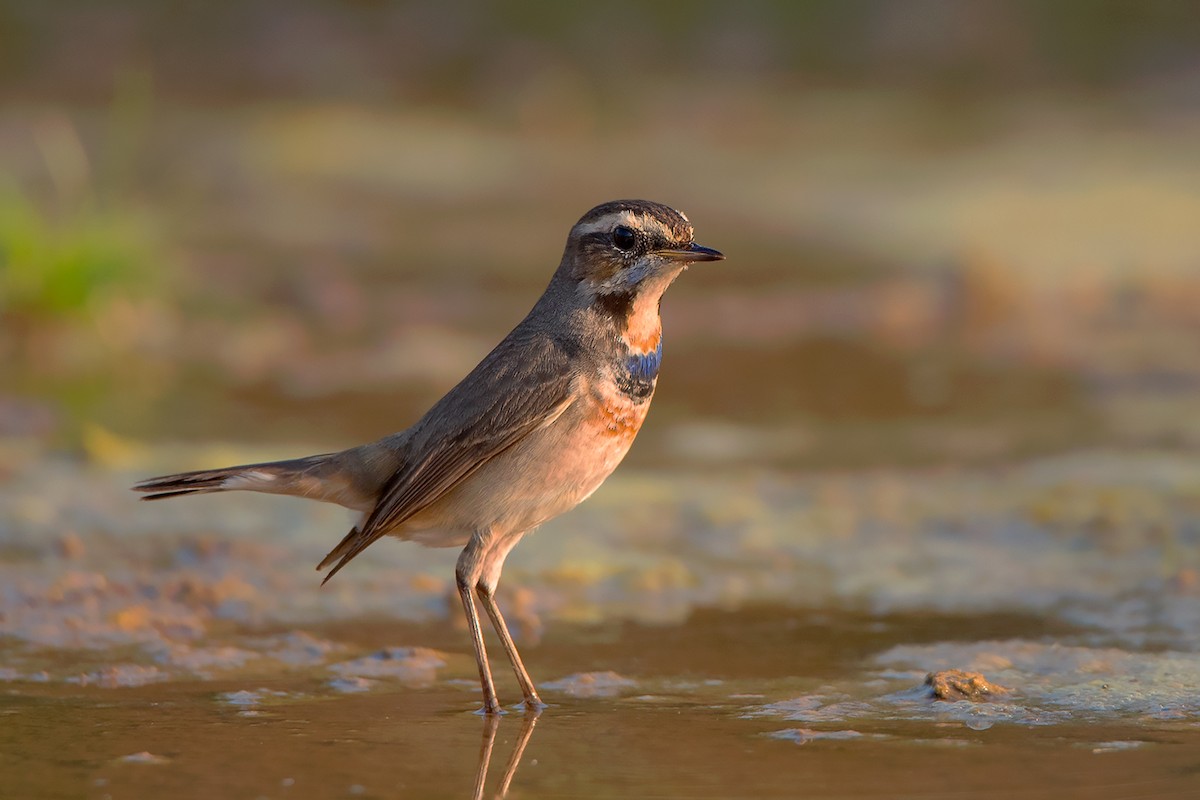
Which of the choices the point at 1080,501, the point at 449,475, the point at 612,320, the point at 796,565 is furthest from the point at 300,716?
the point at 1080,501

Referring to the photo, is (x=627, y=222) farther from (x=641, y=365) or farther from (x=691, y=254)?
(x=641, y=365)

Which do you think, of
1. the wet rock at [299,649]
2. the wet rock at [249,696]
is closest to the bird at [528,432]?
the wet rock at [299,649]

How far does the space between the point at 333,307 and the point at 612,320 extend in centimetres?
684

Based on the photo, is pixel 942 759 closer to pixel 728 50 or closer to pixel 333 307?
pixel 333 307

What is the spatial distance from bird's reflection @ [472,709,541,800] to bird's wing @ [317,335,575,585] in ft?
2.94

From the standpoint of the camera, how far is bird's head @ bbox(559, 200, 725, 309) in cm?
627

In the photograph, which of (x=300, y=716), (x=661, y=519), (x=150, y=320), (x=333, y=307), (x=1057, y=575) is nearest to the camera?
(x=300, y=716)

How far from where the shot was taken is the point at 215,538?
771cm

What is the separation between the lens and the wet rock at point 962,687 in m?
5.56

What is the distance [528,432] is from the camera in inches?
241

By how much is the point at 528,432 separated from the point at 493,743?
4.07 feet

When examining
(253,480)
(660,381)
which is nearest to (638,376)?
(253,480)

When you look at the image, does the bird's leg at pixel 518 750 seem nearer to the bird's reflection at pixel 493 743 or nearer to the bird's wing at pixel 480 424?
the bird's reflection at pixel 493 743

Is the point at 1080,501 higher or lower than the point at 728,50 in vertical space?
lower
